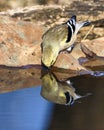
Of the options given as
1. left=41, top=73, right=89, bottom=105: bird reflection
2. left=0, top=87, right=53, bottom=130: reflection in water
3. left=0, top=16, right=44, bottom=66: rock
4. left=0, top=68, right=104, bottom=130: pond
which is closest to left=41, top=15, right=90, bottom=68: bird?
left=0, top=16, right=44, bottom=66: rock

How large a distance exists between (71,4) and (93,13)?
0.51m

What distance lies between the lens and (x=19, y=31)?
7207 millimetres

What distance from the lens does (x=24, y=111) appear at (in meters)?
5.11

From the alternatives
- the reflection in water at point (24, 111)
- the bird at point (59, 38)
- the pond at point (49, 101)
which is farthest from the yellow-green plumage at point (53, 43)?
the reflection in water at point (24, 111)

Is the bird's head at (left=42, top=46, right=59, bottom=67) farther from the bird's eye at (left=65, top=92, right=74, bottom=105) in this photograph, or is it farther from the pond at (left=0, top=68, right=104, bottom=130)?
the bird's eye at (left=65, top=92, right=74, bottom=105)

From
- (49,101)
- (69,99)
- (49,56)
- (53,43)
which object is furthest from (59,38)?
(49,101)

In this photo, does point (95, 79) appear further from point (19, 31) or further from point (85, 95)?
point (19, 31)

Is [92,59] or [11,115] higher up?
[11,115]

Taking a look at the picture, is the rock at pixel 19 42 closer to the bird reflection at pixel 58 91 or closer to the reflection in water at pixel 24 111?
the bird reflection at pixel 58 91

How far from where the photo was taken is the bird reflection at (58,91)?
5.52m

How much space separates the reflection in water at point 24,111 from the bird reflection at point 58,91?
107 mm

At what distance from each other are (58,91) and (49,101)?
0.37 metres

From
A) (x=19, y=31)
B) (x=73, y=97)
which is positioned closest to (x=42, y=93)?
(x=73, y=97)

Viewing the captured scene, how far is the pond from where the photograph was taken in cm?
484
